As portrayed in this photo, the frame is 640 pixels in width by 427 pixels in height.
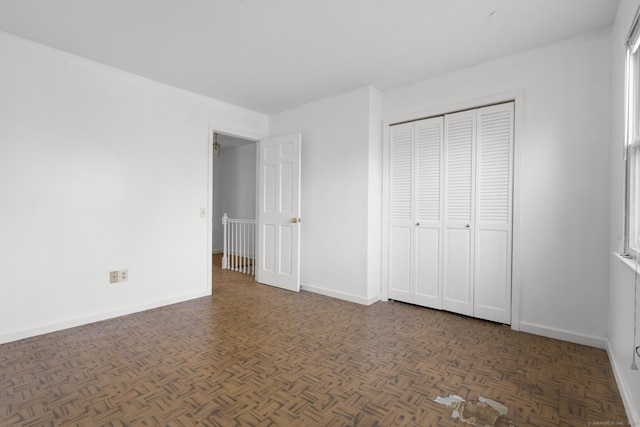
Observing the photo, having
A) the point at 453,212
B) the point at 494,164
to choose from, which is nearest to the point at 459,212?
the point at 453,212

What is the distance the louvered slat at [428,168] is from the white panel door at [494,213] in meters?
0.41

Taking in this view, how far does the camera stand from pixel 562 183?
2664mm

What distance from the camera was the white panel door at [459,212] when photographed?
318cm

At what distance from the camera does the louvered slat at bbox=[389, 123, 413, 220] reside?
3.62 m

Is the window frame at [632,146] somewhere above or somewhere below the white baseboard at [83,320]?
above

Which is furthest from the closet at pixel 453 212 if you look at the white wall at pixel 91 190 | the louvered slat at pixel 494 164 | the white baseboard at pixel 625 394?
the white wall at pixel 91 190

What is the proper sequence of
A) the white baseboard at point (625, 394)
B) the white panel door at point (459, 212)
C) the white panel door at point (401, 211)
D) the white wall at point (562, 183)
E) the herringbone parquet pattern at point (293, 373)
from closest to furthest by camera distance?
the white baseboard at point (625, 394), the herringbone parquet pattern at point (293, 373), the white wall at point (562, 183), the white panel door at point (459, 212), the white panel door at point (401, 211)

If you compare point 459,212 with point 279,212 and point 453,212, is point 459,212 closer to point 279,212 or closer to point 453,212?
point 453,212

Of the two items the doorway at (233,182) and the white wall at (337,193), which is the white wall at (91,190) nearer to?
the white wall at (337,193)

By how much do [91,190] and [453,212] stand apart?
11.9ft

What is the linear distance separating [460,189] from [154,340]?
3.20 m

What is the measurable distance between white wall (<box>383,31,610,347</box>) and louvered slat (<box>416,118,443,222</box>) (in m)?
0.65

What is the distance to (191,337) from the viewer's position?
2.72m

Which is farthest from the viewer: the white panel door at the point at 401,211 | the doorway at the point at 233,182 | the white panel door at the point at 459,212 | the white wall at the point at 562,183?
the doorway at the point at 233,182
